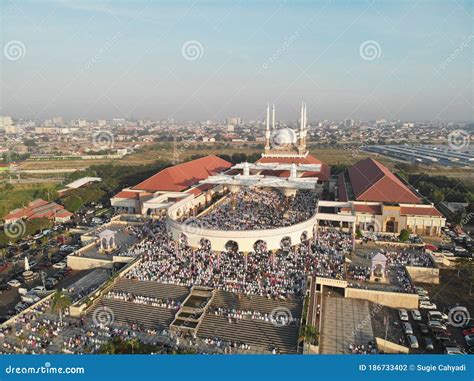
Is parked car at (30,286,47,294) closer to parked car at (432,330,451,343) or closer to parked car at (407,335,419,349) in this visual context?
parked car at (407,335,419,349)

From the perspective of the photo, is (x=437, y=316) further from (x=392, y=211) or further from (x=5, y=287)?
(x=5, y=287)

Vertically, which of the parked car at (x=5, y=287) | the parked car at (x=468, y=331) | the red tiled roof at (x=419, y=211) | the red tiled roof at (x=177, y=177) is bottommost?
the parked car at (x=5, y=287)

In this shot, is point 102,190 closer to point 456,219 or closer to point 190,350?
point 190,350

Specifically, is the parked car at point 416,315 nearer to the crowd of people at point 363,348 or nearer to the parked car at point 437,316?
the parked car at point 437,316

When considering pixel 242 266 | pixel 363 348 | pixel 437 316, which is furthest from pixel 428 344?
pixel 242 266

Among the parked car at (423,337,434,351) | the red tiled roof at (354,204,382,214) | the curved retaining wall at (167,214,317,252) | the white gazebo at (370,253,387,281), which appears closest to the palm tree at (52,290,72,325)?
the curved retaining wall at (167,214,317,252)

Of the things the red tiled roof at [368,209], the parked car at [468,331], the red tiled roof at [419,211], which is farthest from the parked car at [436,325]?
the red tiled roof at [419,211]
